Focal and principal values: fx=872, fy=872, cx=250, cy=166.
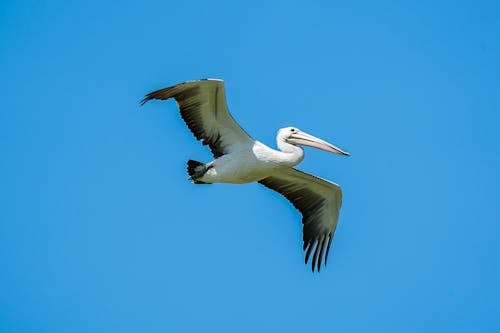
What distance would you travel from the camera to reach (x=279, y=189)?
14164 mm

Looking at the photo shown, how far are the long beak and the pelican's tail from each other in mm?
1352

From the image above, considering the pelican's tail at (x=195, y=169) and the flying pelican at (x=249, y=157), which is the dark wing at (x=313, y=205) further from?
the pelican's tail at (x=195, y=169)

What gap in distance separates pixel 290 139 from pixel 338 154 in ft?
2.49

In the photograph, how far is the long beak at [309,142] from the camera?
13.2 metres

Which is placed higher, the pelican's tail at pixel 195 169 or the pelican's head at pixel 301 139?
the pelican's head at pixel 301 139

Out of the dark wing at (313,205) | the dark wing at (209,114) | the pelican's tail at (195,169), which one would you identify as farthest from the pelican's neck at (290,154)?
the pelican's tail at (195,169)

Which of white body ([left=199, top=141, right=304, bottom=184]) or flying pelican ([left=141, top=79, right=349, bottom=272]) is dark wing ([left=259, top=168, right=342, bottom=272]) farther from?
white body ([left=199, top=141, right=304, bottom=184])

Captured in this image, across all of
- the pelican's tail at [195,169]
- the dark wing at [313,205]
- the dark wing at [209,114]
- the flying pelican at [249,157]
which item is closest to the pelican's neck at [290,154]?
the flying pelican at [249,157]

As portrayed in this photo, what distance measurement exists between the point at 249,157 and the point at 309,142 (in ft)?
3.33

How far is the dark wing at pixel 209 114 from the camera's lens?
12.5 meters

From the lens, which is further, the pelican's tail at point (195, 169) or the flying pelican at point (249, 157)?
the pelican's tail at point (195, 169)

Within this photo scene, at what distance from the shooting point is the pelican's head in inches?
517

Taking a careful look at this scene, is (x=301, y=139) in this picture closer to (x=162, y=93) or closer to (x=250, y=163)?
(x=250, y=163)

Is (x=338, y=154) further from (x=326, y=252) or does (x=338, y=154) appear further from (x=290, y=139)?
(x=326, y=252)
